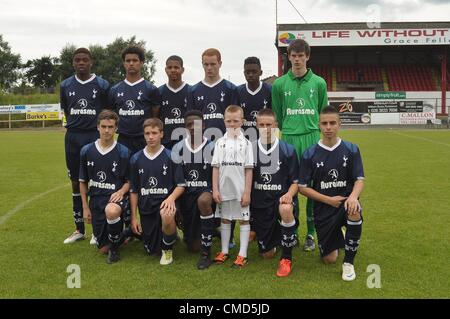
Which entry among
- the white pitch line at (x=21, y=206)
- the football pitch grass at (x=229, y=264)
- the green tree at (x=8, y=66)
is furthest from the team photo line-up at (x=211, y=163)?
the green tree at (x=8, y=66)

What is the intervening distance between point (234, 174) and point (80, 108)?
193cm

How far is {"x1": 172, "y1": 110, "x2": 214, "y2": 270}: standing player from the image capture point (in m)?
4.25

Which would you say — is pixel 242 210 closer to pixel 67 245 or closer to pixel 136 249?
pixel 136 249

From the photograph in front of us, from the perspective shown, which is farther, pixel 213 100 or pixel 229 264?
pixel 213 100

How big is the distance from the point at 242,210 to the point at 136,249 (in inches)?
48.0

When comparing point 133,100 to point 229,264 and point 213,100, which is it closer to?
point 213,100

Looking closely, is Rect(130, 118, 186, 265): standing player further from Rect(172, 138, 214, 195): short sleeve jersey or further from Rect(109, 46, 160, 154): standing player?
Rect(109, 46, 160, 154): standing player

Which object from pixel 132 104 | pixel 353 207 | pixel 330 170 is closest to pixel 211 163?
pixel 330 170

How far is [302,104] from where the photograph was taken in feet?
15.1

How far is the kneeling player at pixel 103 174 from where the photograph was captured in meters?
4.49

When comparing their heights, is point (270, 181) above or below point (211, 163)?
below

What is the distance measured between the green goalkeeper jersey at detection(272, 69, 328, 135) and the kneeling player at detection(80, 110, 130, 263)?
1.61m

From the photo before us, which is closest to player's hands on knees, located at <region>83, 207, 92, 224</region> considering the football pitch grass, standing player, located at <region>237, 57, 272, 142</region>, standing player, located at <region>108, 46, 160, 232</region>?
the football pitch grass
